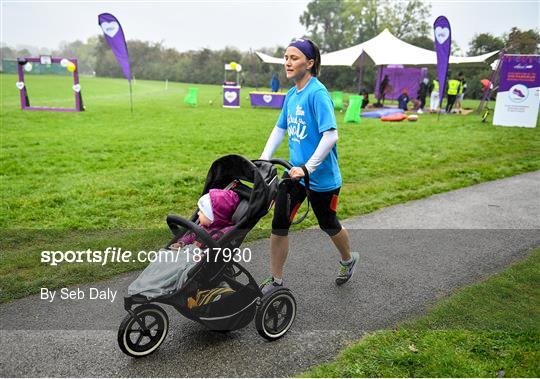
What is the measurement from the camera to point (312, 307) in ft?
11.8

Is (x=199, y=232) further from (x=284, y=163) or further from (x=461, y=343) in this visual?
(x=461, y=343)

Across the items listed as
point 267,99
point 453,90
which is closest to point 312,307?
point 267,99

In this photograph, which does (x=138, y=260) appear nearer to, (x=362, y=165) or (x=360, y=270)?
(x=360, y=270)

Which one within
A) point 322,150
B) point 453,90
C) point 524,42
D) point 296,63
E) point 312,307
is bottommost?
point 312,307

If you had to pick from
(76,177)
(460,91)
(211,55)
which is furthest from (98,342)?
(211,55)

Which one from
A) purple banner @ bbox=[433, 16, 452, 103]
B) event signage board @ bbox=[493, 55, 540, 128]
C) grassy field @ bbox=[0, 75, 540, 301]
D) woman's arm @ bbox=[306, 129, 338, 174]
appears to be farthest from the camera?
purple banner @ bbox=[433, 16, 452, 103]

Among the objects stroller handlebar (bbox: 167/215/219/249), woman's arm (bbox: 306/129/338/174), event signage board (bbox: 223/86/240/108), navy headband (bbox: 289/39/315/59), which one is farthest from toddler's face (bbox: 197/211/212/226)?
event signage board (bbox: 223/86/240/108)

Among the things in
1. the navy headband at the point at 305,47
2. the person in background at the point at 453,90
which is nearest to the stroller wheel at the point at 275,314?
the navy headband at the point at 305,47

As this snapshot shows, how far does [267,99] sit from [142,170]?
1532cm

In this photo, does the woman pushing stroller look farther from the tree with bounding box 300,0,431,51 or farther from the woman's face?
the tree with bounding box 300,0,431,51

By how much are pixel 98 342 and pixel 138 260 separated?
139cm

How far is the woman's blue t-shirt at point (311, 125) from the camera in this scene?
3.16m

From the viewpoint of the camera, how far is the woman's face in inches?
126

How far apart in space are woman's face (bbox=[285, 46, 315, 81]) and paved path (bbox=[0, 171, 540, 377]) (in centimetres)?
189
